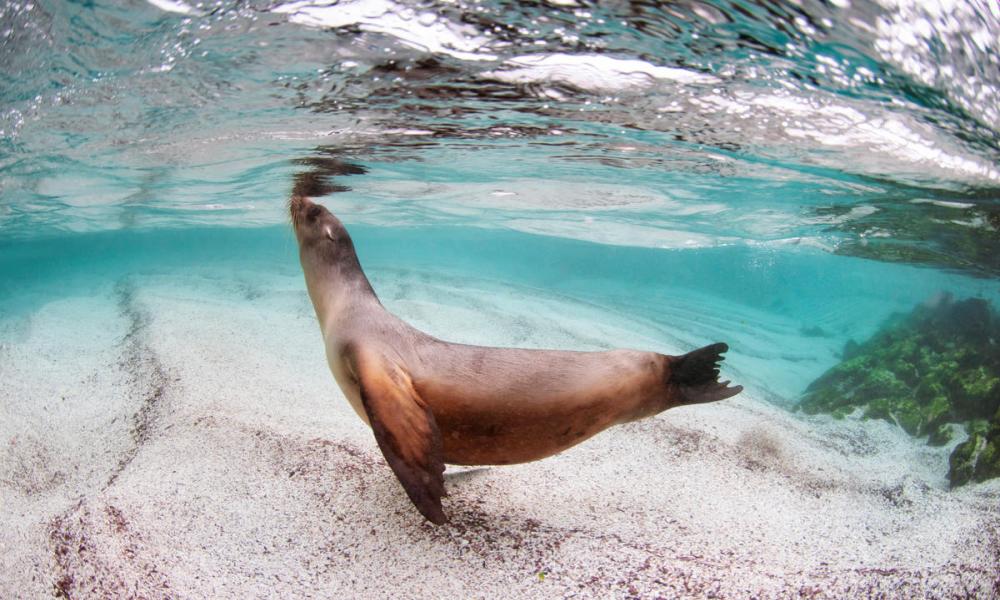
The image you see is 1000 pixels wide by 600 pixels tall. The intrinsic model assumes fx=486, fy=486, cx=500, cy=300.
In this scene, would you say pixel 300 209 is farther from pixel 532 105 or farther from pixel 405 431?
pixel 532 105

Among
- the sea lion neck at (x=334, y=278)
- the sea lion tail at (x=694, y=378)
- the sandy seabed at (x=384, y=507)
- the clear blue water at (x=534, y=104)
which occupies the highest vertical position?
Result: the clear blue water at (x=534, y=104)

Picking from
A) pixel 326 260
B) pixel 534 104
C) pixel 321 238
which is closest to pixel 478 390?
pixel 326 260

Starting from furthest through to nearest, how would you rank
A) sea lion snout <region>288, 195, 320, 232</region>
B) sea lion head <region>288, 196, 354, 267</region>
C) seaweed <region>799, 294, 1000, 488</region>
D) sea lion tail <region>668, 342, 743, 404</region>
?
seaweed <region>799, 294, 1000, 488</region>, sea lion snout <region>288, 195, 320, 232</region>, sea lion head <region>288, 196, 354, 267</region>, sea lion tail <region>668, 342, 743, 404</region>

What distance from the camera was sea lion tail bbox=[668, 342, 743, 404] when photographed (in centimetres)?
360

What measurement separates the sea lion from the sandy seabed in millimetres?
584

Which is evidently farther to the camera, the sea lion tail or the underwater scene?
the sea lion tail

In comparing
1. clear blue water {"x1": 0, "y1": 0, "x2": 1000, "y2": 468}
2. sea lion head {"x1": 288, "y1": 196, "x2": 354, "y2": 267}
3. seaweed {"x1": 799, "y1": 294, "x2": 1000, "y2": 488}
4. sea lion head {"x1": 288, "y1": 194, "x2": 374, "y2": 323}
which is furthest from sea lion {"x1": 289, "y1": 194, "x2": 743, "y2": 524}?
seaweed {"x1": 799, "y1": 294, "x2": 1000, "y2": 488}

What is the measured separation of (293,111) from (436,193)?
866 cm

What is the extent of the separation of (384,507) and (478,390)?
105cm

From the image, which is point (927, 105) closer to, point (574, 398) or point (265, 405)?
point (574, 398)

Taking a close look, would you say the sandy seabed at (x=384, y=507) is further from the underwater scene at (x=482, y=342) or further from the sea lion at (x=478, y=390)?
the sea lion at (x=478, y=390)

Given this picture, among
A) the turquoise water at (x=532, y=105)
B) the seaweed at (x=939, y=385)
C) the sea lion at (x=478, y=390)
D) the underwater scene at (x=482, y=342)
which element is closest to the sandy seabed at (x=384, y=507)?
the underwater scene at (x=482, y=342)

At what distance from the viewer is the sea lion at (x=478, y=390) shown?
8.52 ft

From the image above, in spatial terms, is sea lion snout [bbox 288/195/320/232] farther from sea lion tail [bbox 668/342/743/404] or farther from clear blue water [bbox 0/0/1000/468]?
sea lion tail [bbox 668/342/743/404]
